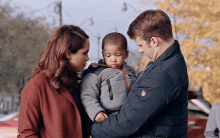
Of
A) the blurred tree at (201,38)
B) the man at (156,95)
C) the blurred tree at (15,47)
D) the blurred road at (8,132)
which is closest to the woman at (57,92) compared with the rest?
the man at (156,95)

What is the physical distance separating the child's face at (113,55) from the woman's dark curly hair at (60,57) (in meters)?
0.40

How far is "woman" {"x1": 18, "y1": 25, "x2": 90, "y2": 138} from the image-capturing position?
5.90 feet

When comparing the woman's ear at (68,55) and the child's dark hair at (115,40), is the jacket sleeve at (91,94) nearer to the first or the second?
the woman's ear at (68,55)

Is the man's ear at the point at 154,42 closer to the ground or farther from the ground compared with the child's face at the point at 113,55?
farther from the ground

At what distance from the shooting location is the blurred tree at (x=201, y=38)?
8008 mm

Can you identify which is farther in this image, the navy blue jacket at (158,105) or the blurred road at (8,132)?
the blurred road at (8,132)

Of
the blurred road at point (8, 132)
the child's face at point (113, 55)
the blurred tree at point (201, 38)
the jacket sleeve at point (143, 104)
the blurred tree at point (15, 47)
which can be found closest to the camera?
the jacket sleeve at point (143, 104)

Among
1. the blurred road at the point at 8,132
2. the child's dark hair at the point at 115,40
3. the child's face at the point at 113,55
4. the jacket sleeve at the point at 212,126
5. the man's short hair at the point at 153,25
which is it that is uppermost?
the man's short hair at the point at 153,25

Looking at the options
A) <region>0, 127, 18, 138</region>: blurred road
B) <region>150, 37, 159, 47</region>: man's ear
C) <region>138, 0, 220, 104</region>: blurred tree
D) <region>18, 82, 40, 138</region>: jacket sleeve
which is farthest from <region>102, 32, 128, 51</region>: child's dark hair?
<region>138, 0, 220, 104</region>: blurred tree

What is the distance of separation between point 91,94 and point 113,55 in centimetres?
50

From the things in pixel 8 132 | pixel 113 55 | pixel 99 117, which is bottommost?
pixel 8 132

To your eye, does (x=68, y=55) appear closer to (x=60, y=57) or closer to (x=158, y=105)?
(x=60, y=57)

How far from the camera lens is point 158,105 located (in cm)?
166

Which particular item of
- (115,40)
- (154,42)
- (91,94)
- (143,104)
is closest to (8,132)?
(91,94)
